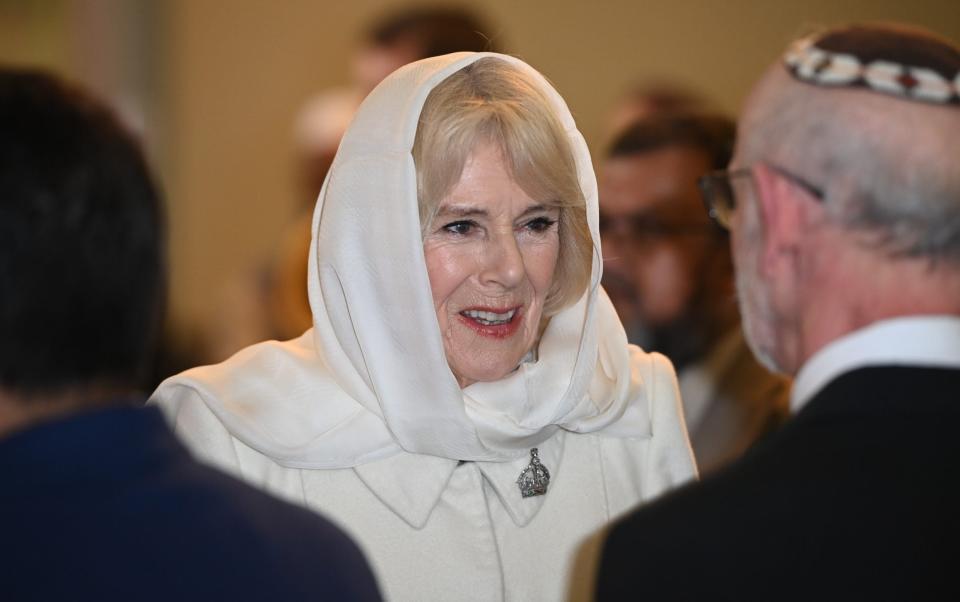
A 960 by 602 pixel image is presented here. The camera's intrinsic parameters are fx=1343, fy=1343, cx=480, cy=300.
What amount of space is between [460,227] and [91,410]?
1507 millimetres

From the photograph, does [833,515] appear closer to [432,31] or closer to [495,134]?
[495,134]

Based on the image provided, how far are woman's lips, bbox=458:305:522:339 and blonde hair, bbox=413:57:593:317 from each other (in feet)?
0.77

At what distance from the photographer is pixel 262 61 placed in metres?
8.89

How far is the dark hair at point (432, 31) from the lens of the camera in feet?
15.8

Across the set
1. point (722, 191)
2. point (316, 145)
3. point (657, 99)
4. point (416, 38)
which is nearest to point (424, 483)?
point (722, 191)

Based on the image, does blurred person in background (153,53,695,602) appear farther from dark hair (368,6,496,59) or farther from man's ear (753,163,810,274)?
dark hair (368,6,496,59)

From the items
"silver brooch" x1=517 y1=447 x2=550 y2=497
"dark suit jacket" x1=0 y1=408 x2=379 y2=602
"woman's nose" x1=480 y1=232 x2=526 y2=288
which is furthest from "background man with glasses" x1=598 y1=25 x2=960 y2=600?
"silver brooch" x1=517 y1=447 x2=550 y2=497

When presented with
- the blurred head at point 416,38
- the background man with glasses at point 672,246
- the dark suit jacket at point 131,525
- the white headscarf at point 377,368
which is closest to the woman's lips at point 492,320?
the white headscarf at point 377,368

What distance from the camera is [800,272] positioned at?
2.11 m

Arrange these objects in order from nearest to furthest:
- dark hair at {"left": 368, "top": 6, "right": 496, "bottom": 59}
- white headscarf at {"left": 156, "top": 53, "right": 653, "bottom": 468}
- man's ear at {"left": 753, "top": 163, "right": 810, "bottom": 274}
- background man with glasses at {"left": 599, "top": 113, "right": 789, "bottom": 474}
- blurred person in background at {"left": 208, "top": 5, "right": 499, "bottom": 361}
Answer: man's ear at {"left": 753, "top": 163, "right": 810, "bottom": 274}
white headscarf at {"left": 156, "top": 53, "right": 653, "bottom": 468}
background man with glasses at {"left": 599, "top": 113, "right": 789, "bottom": 474}
dark hair at {"left": 368, "top": 6, "right": 496, "bottom": 59}
blurred person in background at {"left": 208, "top": 5, "right": 499, "bottom": 361}

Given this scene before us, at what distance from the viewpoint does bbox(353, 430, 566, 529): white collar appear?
9.84 ft

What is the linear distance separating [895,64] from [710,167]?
2.72m

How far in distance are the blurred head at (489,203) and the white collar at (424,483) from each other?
0.72 feet

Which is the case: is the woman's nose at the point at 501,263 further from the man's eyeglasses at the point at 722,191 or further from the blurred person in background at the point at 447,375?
the man's eyeglasses at the point at 722,191
